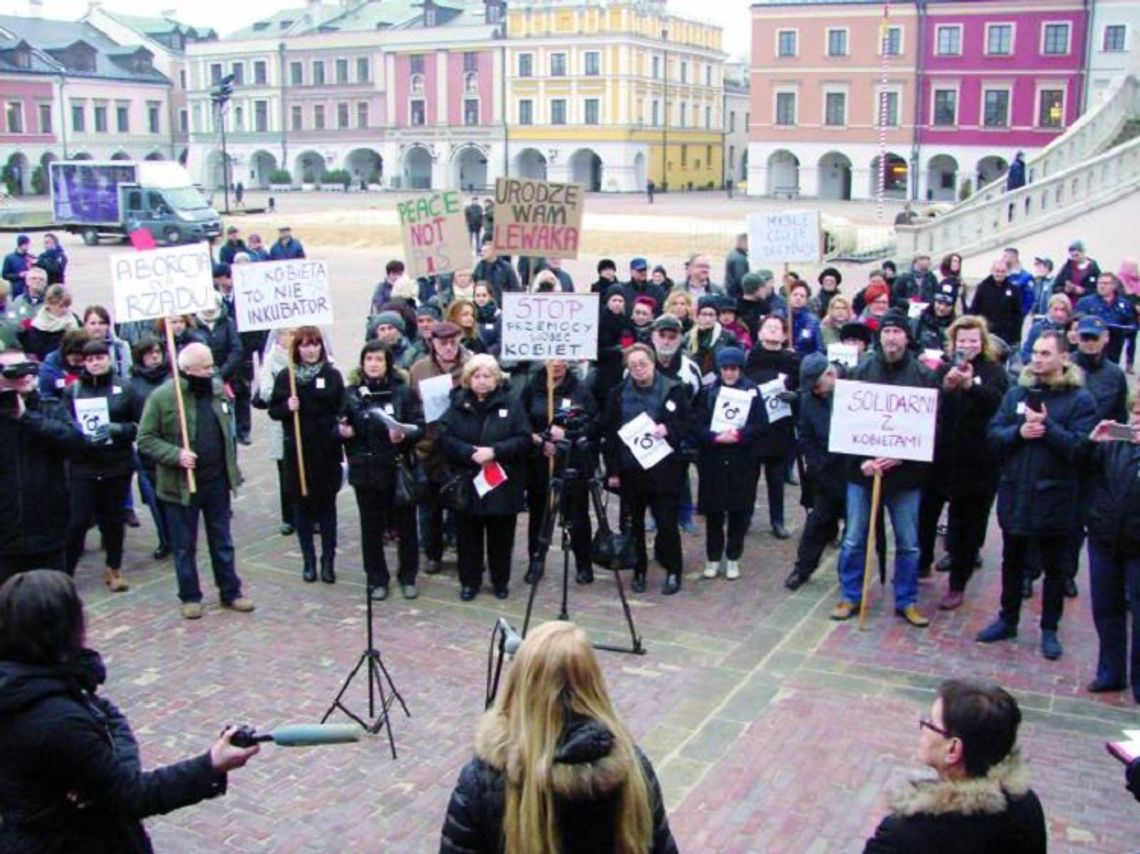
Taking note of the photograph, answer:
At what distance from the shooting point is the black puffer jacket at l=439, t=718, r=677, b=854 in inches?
128

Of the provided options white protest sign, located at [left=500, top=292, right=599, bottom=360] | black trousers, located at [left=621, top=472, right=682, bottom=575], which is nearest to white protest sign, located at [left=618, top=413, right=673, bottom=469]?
black trousers, located at [left=621, top=472, right=682, bottom=575]

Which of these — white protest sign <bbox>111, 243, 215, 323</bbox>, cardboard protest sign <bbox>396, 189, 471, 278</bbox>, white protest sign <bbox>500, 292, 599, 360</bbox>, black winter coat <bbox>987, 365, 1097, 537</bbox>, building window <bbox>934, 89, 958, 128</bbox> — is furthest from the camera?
building window <bbox>934, 89, 958, 128</bbox>

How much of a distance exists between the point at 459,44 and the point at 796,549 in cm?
8542

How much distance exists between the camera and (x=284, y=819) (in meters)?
6.09

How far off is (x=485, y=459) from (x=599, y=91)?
81.3 meters

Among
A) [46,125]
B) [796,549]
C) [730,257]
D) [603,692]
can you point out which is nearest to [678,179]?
[46,125]

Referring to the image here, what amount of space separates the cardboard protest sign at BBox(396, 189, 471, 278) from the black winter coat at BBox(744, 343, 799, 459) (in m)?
4.03

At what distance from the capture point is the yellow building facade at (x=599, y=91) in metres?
85.7

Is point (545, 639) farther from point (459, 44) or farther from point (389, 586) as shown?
point (459, 44)

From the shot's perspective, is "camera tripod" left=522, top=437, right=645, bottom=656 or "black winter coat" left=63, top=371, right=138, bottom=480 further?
"black winter coat" left=63, top=371, right=138, bottom=480

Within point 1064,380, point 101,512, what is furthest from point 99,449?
point 1064,380

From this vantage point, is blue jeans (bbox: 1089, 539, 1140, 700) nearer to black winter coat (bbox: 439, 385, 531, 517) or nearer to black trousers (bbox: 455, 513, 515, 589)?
black winter coat (bbox: 439, 385, 531, 517)

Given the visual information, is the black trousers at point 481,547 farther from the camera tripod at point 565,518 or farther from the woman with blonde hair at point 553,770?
the woman with blonde hair at point 553,770

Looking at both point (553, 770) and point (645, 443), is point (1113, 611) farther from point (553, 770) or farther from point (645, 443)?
point (553, 770)
